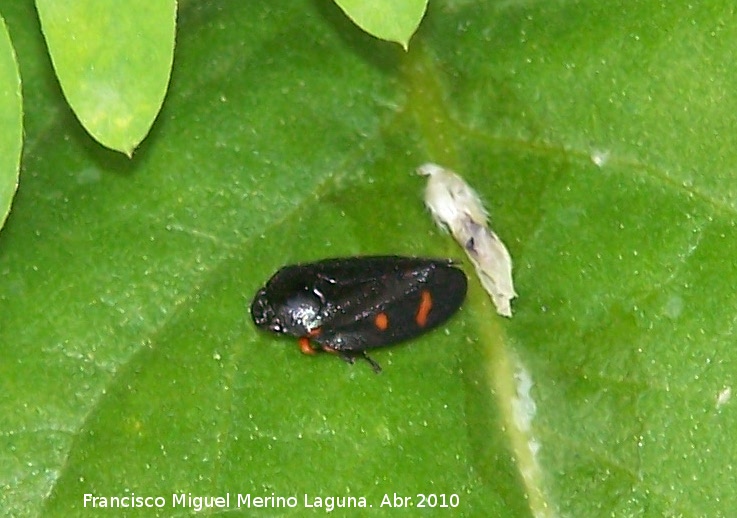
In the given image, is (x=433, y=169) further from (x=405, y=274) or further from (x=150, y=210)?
(x=150, y=210)

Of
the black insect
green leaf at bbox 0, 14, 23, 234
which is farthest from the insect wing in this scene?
green leaf at bbox 0, 14, 23, 234

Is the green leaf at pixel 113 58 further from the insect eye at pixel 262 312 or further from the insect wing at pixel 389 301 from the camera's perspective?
the insect wing at pixel 389 301

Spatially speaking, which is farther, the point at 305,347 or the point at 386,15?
the point at 305,347

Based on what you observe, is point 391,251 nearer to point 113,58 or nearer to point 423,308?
point 423,308

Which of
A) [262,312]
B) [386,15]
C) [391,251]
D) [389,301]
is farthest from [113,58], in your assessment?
[389,301]

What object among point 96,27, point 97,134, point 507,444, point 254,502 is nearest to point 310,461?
point 254,502

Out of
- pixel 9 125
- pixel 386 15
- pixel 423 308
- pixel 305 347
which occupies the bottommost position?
pixel 305 347
